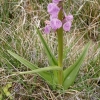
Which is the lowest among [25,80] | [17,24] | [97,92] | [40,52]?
[97,92]

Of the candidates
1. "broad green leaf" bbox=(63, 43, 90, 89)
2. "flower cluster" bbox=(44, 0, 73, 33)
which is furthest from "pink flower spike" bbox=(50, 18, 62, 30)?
"broad green leaf" bbox=(63, 43, 90, 89)

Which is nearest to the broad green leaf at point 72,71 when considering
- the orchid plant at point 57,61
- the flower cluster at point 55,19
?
the orchid plant at point 57,61

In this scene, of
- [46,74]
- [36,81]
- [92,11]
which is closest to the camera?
[46,74]

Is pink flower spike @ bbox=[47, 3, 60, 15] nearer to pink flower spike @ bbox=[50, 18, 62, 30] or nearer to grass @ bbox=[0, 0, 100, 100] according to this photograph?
pink flower spike @ bbox=[50, 18, 62, 30]

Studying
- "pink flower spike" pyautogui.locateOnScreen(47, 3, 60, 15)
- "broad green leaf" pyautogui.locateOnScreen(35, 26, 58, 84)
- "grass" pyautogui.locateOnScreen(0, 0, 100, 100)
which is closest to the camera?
"pink flower spike" pyautogui.locateOnScreen(47, 3, 60, 15)

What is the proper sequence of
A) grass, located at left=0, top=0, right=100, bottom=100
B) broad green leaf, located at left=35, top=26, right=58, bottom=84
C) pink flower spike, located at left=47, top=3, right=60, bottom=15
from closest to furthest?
pink flower spike, located at left=47, top=3, right=60, bottom=15 → broad green leaf, located at left=35, top=26, right=58, bottom=84 → grass, located at left=0, top=0, right=100, bottom=100

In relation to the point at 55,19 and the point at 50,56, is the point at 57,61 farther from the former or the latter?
the point at 55,19

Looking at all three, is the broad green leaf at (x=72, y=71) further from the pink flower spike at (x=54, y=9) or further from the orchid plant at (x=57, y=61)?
the pink flower spike at (x=54, y=9)

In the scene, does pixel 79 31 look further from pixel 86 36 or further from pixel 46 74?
pixel 46 74

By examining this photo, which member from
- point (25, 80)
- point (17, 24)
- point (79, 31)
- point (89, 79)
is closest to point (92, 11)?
point (79, 31)
